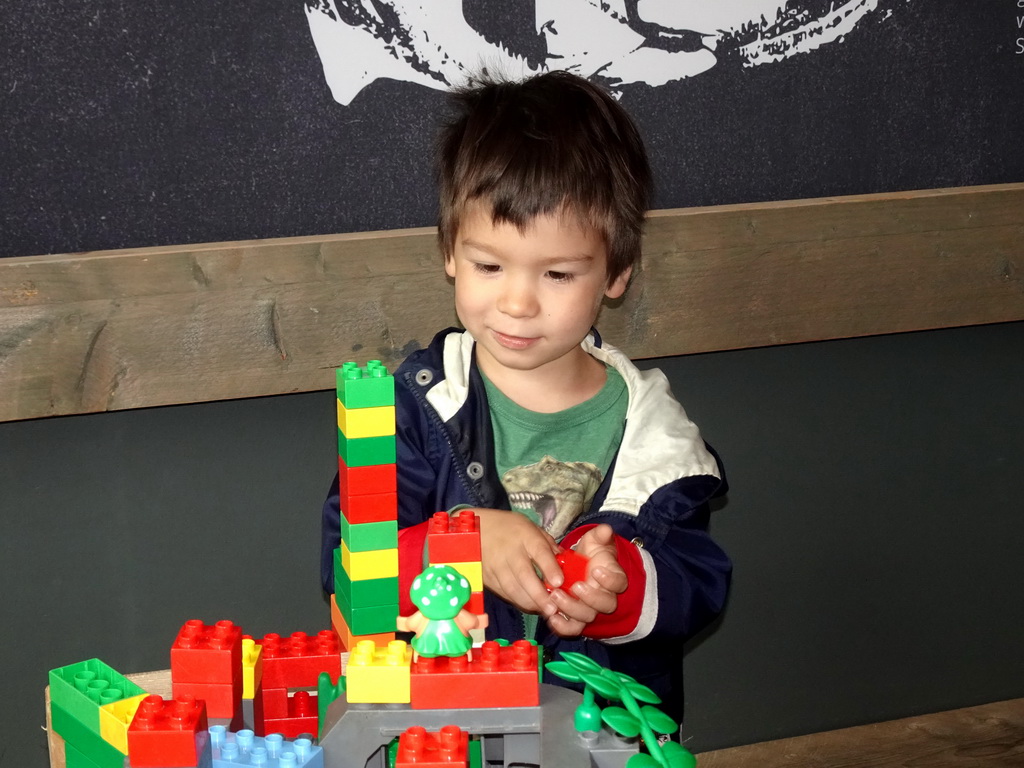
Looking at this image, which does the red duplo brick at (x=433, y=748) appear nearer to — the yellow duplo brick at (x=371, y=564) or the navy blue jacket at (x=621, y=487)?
the yellow duplo brick at (x=371, y=564)

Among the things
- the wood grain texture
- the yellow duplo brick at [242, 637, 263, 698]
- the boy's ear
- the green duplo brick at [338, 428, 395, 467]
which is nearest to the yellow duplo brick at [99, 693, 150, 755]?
the yellow duplo brick at [242, 637, 263, 698]

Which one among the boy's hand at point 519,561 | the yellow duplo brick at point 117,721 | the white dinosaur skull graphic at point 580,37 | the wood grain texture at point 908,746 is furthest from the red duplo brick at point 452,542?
the wood grain texture at point 908,746

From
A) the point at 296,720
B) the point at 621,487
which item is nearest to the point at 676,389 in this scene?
the point at 621,487

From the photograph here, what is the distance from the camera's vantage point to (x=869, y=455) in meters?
1.90

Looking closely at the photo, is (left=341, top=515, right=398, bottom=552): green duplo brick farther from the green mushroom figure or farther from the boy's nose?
the boy's nose

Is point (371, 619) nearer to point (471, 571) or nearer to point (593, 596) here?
point (471, 571)

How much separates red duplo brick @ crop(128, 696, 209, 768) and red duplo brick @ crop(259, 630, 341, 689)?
18cm

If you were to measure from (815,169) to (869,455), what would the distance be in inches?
18.9

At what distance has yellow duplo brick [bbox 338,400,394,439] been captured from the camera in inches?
→ 33.3

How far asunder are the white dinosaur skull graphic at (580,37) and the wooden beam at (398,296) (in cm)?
21

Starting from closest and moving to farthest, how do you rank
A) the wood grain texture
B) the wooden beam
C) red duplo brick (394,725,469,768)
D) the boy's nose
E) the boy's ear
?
1. red duplo brick (394,725,469,768)
2. the boy's nose
3. the boy's ear
4. the wooden beam
5. the wood grain texture

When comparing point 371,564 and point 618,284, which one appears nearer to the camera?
point 371,564

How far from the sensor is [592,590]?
0.98 meters

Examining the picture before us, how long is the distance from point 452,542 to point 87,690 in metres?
0.27
